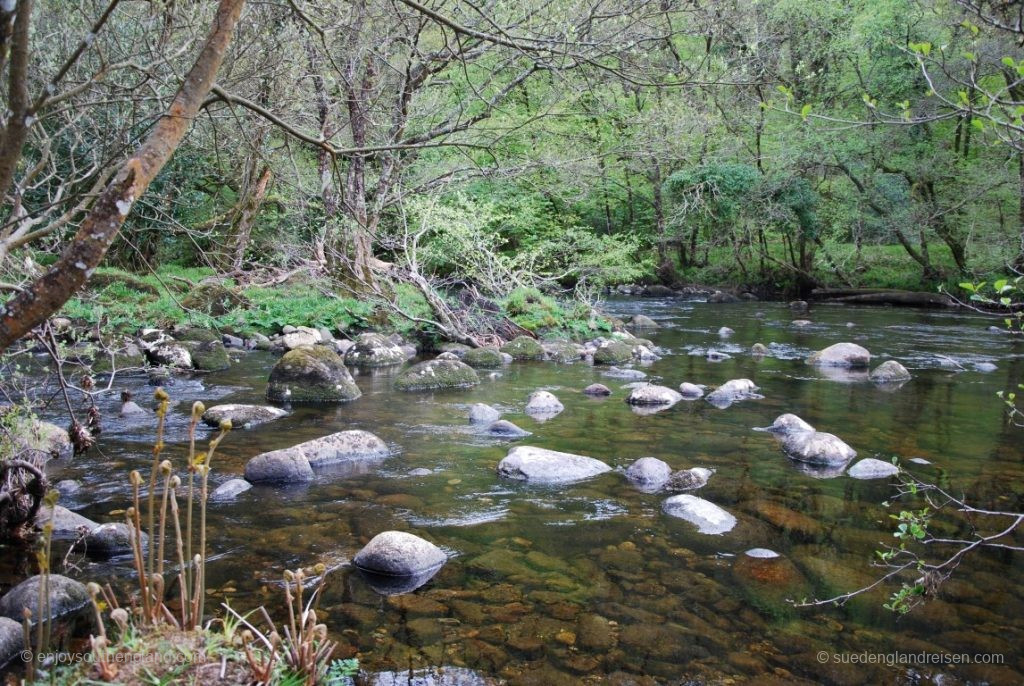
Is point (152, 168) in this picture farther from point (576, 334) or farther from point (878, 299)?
point (878, 299)

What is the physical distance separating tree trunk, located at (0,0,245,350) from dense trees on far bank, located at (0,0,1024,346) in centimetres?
147

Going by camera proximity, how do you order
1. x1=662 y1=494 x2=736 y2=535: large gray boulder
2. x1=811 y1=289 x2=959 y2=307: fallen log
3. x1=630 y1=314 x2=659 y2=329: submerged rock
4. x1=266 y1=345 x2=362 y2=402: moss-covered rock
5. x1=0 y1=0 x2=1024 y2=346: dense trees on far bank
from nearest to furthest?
x1=662 y1=494 x2=736 y2=535: large gray boulder < x1=0 y1=0 x2=1024 y2=346: dense trees on far bank < x1=266 y1=345 x2=362 y2=402: moss-covered rock < x1=630 y1=314 x2=659 y2=329: submerged rock < x1=811 y1=289 x2=959 y2=307: fallen log

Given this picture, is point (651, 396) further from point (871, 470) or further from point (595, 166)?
point (595, 166)

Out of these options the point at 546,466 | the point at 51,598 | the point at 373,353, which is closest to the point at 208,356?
the point at 373,353

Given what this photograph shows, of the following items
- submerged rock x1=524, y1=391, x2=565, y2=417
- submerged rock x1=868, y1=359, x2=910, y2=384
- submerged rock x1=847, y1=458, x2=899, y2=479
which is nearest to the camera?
submerged rock x1=847, y1=458, x2=899, y2=479

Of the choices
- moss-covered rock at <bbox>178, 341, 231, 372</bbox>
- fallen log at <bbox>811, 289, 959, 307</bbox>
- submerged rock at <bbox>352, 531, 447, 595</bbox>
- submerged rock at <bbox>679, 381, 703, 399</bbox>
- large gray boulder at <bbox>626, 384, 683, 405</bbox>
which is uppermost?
moss-covered rock at <bbox>178, 341, 231, 372</bbox>

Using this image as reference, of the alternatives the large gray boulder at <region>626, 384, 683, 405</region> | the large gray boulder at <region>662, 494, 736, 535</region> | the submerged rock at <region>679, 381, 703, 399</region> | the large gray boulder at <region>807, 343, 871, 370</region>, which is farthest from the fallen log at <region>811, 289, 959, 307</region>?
the large gray boulder at <region>662, 494, 736, 535</region>

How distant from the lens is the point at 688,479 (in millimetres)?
6137

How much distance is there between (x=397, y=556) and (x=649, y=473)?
255 cm

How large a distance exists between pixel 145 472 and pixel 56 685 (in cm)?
415

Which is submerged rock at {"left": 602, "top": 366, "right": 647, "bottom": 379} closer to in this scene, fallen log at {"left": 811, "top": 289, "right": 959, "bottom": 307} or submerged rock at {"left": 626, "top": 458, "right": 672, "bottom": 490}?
submerged rock at {"left": 626, "top": 458, "right": 672, "bottom": 490}

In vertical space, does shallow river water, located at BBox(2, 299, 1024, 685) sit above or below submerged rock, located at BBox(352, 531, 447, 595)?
below

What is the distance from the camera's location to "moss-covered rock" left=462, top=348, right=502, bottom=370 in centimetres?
1238

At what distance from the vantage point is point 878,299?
21.8m
